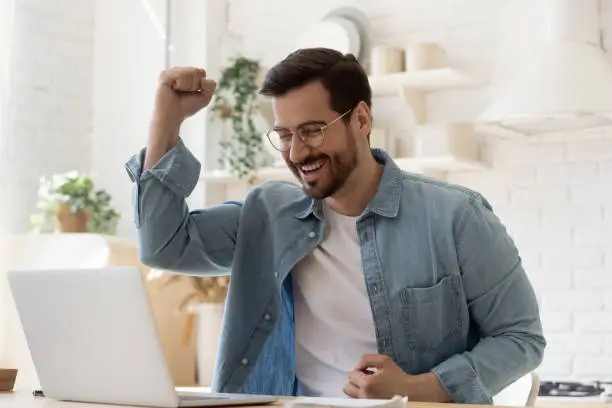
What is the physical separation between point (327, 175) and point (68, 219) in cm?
212

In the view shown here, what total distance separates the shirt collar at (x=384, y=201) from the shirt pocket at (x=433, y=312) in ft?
0.53

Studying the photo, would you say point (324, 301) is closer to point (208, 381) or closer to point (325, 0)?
point (208, 381)

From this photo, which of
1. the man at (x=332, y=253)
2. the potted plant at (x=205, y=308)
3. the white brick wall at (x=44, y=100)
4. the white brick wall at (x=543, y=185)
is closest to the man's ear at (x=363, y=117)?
the man at (x=332, y=253)

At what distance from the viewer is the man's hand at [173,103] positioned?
184 centimetres

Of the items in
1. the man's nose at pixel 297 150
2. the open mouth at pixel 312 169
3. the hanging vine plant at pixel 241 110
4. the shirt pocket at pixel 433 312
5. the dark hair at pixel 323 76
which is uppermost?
the hanging vine plant at pixel 241 110

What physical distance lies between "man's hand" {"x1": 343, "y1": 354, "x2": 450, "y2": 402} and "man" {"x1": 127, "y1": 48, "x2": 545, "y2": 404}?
115 millimetres

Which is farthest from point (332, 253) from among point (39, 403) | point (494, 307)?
point (39, 403)

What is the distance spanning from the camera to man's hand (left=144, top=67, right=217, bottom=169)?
1.84 m

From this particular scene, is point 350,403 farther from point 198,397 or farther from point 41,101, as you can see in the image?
point 41,101

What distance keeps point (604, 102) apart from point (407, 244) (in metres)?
1.57

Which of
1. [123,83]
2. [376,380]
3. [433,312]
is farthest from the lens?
[123,83]

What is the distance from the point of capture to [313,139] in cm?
185

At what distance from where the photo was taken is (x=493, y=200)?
143 inches

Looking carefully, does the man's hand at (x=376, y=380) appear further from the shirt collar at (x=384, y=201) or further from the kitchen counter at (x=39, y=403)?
the shirt collar at (x=384, y=201)
